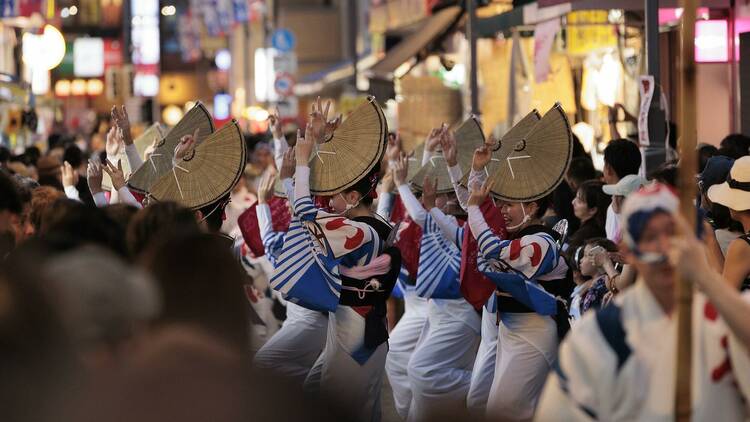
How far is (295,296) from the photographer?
9.02 metres

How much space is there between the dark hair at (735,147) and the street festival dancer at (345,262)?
329cm

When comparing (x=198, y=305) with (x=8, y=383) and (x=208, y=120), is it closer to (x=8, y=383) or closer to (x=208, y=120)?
(x=8, y=383)

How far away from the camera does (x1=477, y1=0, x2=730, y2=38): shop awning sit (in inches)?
583

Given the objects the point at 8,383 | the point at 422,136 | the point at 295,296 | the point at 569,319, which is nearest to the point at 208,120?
the point at 295,296

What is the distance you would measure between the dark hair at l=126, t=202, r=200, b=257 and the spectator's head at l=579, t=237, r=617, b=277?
12.1 feet

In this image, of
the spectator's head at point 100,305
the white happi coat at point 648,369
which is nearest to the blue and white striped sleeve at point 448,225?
the white happi coat at point 648,369

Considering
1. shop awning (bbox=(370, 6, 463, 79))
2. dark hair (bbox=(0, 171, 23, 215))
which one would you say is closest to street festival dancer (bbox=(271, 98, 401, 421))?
dark hair (bbox=(0, 171, 23, 215))

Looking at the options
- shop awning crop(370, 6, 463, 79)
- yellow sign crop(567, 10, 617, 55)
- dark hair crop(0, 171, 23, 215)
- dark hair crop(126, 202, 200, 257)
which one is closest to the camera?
dark hair crop(126, 202, 200, 257)

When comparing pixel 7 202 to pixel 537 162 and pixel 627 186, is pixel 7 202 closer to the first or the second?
pixel 537 162

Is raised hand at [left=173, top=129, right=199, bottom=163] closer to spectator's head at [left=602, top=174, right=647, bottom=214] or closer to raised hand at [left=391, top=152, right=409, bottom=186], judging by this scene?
raised hand at [left=391, top=152, right=409, bottom=186]

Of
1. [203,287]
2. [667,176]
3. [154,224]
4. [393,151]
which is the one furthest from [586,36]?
[203,287]

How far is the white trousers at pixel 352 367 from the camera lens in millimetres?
8906

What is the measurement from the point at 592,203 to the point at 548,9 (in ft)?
22.8

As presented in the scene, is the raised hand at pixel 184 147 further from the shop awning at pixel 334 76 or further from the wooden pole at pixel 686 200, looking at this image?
the shop awning at pixel 334 76
